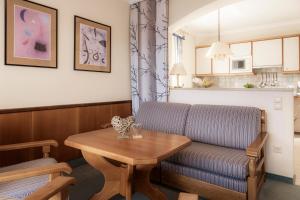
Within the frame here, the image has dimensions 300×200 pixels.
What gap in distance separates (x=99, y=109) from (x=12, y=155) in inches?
46.9

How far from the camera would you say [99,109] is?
3.19 meters

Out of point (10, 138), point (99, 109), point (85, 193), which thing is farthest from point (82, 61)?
point (85, 193)

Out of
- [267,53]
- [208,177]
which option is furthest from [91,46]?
[267,53]

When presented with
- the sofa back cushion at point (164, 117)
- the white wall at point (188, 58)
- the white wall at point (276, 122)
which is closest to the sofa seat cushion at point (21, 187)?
the sofa back cushion at point (164, 117)

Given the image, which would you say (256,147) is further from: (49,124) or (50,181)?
(49,124)

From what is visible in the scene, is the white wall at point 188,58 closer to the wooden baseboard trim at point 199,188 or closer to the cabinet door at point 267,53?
the cabinet door at point 267,53

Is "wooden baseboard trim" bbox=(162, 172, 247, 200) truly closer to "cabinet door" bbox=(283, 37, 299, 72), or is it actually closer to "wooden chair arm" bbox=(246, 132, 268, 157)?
"wooden chair arm" bbox=(246, 132, 268, 157)

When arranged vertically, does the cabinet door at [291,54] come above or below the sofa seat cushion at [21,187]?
above

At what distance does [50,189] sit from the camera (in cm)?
118

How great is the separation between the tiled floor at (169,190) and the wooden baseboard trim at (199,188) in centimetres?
9

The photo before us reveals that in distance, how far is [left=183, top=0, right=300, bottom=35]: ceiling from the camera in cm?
399

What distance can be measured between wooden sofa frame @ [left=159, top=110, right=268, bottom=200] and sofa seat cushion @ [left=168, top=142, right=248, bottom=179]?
0.28ft

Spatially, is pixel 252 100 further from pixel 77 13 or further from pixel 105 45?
pixel 77 13

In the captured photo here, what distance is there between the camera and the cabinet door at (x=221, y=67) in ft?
18.7
